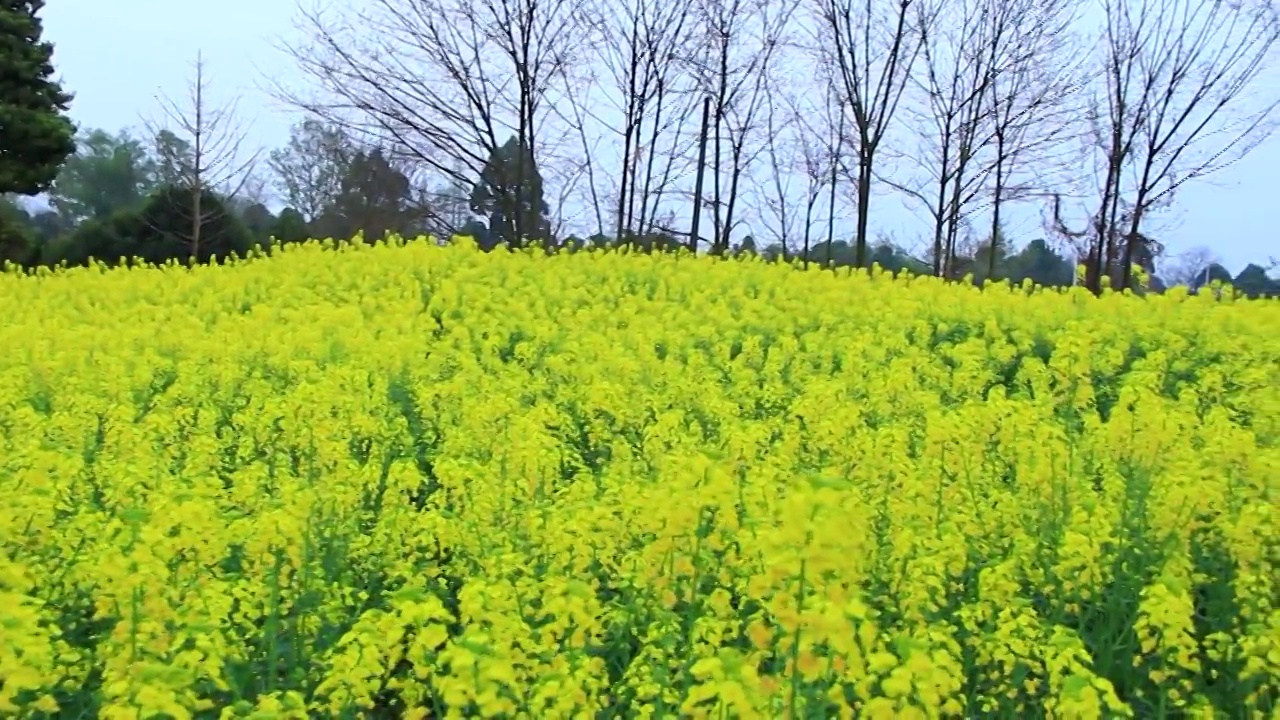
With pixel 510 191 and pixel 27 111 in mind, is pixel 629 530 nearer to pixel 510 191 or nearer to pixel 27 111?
pixel 510 191

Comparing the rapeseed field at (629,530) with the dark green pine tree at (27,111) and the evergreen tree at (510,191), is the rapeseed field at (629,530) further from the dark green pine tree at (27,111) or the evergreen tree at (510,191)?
the dark green pine tree at (27,111)

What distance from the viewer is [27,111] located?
23.2 m

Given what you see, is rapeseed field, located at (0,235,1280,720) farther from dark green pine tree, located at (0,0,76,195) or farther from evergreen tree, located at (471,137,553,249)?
dark green pine tree, located at (0,0,76,195)

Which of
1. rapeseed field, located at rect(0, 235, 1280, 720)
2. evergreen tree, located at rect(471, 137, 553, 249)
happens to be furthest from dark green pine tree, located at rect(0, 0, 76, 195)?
rapeseed field, located at rect(0, 235, 1280, 720)

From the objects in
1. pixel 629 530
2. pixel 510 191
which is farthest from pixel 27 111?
pixel 629 530

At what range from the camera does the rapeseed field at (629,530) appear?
7.72ft

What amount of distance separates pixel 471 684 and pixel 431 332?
21.5ft

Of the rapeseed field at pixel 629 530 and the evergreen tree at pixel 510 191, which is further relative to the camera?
the evergreen tree at pixel 510 191

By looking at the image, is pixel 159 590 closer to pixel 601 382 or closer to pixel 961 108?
pixel 601 382

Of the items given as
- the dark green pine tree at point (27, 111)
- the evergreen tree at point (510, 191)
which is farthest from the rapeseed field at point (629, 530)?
the dark green pine tree at point (27, 111)

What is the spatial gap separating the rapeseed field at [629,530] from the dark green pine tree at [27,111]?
1835cm

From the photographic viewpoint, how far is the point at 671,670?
2.81 m

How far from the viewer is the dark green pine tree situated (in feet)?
76.2

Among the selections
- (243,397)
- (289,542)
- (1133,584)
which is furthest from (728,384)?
(289,542)
